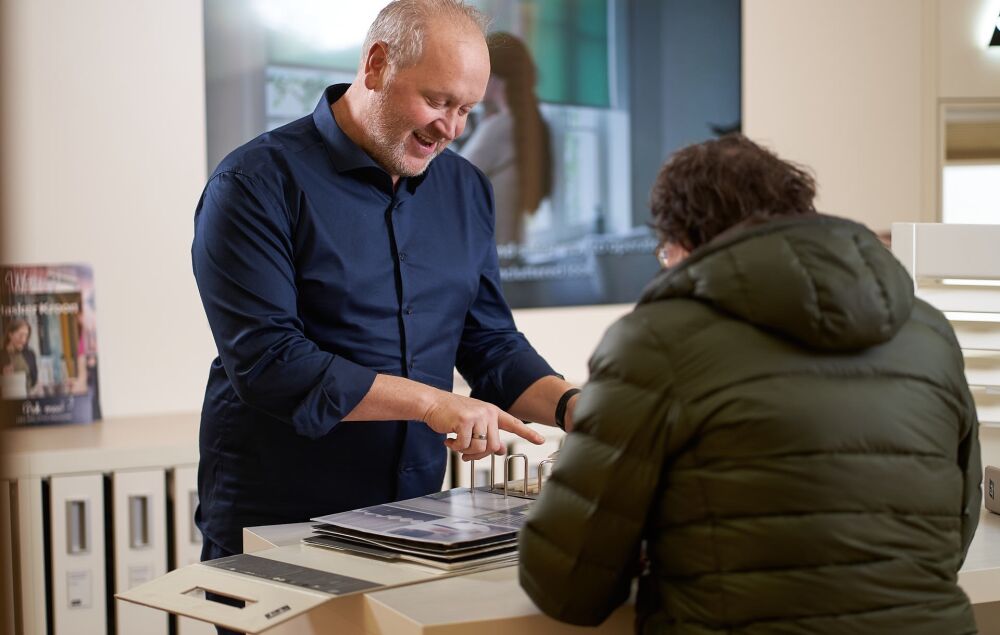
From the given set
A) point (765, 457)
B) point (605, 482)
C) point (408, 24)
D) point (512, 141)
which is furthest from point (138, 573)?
point (765, 457)

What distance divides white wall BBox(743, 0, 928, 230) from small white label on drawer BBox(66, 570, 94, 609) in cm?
267

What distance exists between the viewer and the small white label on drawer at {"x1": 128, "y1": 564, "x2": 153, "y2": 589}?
9.39 feet

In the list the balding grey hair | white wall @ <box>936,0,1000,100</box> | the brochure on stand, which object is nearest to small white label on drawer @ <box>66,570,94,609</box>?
the brochure on stand

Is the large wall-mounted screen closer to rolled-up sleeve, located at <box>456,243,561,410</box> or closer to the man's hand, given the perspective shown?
rolled-up sleeve, located at <box>456,243,561,410</box>

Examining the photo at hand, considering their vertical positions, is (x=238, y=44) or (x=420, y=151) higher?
(x=238, y=44)

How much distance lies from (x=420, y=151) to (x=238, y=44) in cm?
143

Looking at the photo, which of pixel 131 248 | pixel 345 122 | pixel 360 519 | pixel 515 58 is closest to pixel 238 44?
pixel 131 248

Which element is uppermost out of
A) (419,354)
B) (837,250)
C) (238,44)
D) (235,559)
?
(238,44)

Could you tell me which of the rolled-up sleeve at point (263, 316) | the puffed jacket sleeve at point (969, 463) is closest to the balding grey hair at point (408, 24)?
the rolled-up sleeve at point (263, 316)

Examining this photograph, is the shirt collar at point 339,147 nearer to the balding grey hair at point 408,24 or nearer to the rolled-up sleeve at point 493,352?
the balding grey hair at point 408,24

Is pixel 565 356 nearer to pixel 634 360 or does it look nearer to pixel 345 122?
pixel 345 122

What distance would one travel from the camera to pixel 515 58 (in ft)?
12.2

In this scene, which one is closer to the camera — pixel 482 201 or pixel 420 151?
pixel 420 151

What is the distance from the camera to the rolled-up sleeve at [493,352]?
7.27 feet
